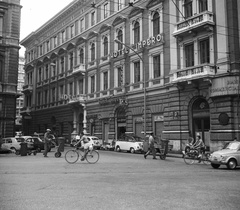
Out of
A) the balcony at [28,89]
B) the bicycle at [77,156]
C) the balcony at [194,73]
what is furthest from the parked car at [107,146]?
the balcony at [28,89]

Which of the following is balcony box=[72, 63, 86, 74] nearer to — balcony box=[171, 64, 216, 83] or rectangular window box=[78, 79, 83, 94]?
rectangular window box=[78, 79, 83, 94]

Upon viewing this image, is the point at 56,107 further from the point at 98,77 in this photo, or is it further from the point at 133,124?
the point at 133,124

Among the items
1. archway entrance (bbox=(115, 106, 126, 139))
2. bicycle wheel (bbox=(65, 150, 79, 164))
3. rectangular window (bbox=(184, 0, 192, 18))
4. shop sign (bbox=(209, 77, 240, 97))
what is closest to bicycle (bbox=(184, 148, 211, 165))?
bicycle wheel (bbox=(65, 150, 79, 164))

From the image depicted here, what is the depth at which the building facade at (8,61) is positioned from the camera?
129 ft

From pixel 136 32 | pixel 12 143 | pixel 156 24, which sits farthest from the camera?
pixel 136 32

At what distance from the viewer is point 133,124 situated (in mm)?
33344

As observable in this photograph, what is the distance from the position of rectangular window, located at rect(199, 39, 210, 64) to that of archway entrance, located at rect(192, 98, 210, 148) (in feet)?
10.5

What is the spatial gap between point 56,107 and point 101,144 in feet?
51.3

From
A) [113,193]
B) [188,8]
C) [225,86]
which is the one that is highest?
[188,8]

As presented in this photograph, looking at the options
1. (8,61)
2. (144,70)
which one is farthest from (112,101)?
(8,61)

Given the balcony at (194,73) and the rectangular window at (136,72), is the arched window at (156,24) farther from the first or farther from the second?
the balcony at (194,73)

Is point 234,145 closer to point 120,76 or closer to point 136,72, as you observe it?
point 136,72

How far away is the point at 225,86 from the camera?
23531 millimetres

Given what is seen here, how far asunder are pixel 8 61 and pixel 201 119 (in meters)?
25.9
